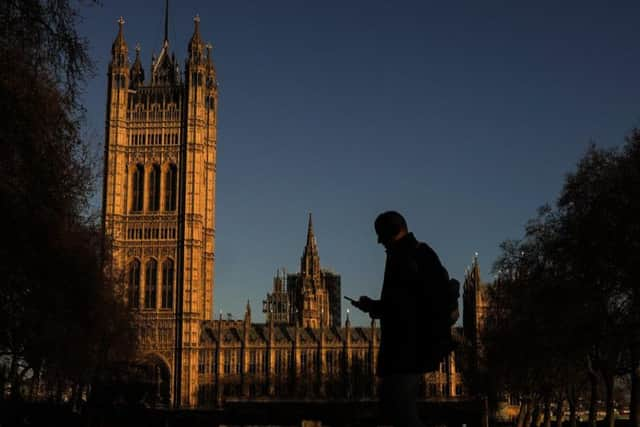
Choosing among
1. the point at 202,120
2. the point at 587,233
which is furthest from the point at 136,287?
the point at 587,233

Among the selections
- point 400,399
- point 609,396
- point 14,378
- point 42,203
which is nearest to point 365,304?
point 400,399

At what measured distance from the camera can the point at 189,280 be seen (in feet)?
346

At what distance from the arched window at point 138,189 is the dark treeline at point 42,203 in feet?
224

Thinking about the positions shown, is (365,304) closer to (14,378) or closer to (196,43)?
(14,378)

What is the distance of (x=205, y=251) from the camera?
110 m

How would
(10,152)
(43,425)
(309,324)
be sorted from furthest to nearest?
1. (309,324)
2. (43,425)
3. (10,152)

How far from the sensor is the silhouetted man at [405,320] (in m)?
7.74

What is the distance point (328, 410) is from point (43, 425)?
114ft

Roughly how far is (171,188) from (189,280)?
10.6 meters

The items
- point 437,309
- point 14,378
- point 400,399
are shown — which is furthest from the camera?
point 14,378

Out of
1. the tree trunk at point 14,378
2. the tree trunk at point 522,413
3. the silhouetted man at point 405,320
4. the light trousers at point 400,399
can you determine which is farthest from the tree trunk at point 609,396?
the light trousers at point 400,399

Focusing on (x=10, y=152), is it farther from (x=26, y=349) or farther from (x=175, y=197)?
(x=175, y=197)

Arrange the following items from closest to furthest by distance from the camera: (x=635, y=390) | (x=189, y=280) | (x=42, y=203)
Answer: (x=42, y=203) → (x=635, y=390) → (x=189, y=280)

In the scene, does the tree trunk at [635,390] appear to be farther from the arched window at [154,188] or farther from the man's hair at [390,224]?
the arched window at [154,188]
